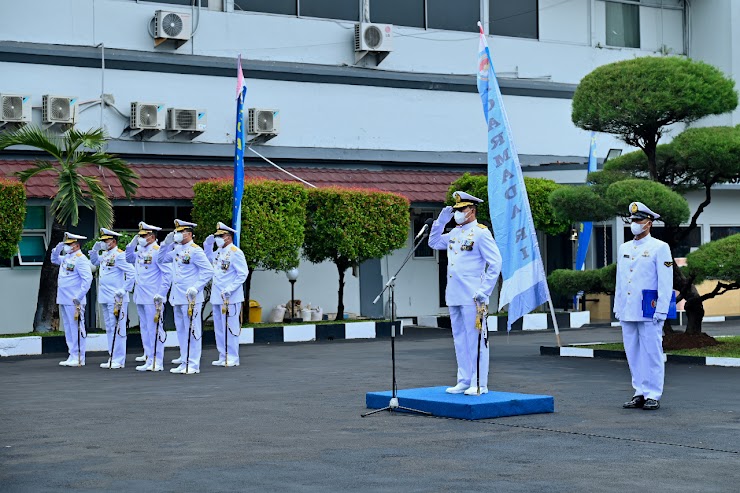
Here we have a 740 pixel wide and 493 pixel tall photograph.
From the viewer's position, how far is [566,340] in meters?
22.4

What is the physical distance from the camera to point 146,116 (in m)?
25.2

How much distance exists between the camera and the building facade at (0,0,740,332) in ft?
81.5

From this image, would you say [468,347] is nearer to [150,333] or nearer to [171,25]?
[150,333]

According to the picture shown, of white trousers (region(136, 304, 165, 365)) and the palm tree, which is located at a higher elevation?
the palm tree

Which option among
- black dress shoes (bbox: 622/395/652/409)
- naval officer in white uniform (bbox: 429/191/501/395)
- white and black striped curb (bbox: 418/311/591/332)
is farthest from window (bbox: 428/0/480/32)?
black dress shoes (bbox: 622/395/652/409)

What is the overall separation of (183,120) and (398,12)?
6507mm

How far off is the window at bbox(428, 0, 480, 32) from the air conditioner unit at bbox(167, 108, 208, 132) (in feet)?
22.5

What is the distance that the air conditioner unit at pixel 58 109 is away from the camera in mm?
24047

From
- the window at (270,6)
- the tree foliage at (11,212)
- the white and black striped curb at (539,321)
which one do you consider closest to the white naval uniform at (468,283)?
the tree foliage at (11,212)

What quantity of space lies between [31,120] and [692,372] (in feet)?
45.2

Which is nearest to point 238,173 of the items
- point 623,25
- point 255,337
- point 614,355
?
point 255,337

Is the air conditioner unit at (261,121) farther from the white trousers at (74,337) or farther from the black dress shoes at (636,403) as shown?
the black dress shoes at (636,403)

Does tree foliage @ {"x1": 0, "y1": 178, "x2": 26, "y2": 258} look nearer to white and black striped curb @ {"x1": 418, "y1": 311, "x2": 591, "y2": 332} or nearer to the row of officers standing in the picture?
the row of officers standing

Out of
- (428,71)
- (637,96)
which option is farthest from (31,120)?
(637,96)
